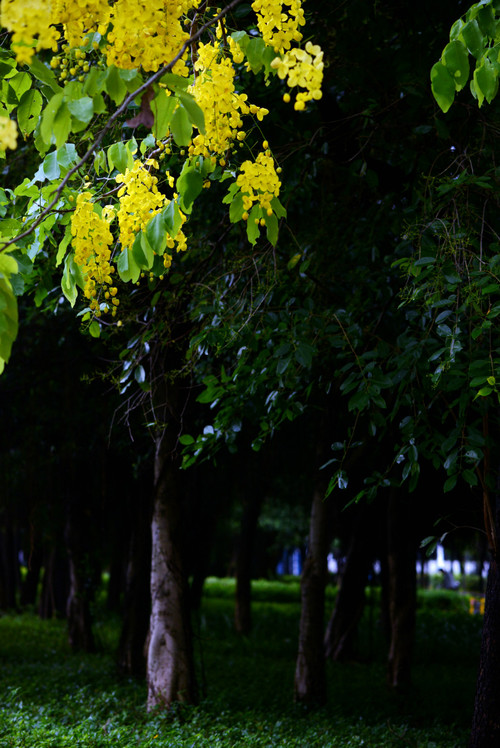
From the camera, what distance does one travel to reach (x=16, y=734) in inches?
223

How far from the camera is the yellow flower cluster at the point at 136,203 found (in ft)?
9.06

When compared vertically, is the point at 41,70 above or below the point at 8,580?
above

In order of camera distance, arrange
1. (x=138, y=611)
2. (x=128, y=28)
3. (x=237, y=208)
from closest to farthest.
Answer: (x=128, y=28) → (x=237, y=208) → (x=138, y=611)

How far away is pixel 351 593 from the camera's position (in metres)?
12.4

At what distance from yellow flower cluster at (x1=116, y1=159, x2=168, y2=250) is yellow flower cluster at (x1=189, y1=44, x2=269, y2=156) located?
23cm

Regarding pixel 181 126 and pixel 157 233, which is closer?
pixel 181 126

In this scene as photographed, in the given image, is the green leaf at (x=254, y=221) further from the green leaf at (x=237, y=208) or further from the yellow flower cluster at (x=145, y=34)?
the yellow flower cluster at (x=145, y=34)

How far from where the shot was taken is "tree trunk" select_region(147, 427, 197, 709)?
6.87m

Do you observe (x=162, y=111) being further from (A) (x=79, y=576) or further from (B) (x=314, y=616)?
(A) (x=79, y=576)

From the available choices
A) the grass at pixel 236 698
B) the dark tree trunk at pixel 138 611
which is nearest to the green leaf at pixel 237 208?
the grass at pixel 236 698

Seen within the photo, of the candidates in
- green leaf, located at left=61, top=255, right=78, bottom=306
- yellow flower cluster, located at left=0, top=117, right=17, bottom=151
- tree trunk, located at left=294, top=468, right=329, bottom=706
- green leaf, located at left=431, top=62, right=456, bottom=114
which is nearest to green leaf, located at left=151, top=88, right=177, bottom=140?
yellow flower cluster, located at left=0, top=117, right=17, bottom=151

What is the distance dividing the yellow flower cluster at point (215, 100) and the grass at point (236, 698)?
172 inches

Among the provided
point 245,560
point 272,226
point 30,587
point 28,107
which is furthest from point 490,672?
point 30,587

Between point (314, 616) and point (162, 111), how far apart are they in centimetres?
681
